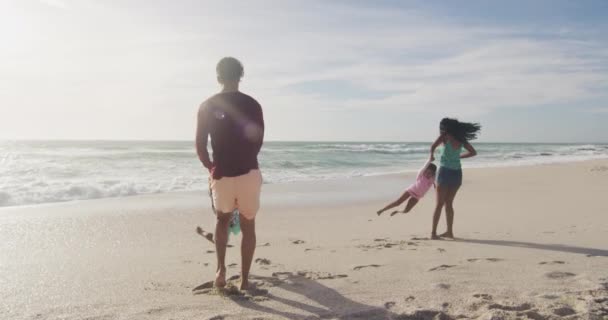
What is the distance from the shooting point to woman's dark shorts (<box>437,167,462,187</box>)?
6.39 meters

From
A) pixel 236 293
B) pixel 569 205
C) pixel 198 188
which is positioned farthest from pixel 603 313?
pixel 198 188

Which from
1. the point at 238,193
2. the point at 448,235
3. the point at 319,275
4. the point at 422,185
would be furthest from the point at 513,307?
the point at 422,185

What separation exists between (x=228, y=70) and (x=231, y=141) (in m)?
0.55

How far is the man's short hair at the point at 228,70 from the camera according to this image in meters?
3.76

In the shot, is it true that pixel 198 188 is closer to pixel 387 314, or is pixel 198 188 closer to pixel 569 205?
pixel 569 205

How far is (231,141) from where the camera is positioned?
3688mm

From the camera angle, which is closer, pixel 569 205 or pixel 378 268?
pixel 378 268

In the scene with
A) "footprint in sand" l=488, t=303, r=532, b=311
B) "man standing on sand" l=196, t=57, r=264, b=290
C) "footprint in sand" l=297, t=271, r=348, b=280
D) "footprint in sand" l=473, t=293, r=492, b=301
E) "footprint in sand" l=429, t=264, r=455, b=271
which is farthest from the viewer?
"footprint in sand" l=429, t=264, r=455, b=271

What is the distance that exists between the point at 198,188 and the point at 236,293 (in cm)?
980

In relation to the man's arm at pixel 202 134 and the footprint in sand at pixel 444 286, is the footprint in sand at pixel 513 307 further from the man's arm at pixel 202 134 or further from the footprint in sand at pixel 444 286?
the man's arm at pixel 202 134

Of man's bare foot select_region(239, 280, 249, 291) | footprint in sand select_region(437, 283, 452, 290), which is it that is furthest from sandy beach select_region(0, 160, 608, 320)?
man's bare foot select_region(239, 280, 249, 291)

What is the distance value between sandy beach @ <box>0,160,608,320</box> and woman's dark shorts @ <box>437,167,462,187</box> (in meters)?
Answer: 0.69

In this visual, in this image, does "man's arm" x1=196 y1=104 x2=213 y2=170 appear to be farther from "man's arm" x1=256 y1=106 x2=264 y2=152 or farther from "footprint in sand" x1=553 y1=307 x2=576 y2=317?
"footprint in sand" x1=553 y1=307 x2=576 y2=317

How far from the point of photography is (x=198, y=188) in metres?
13.2
